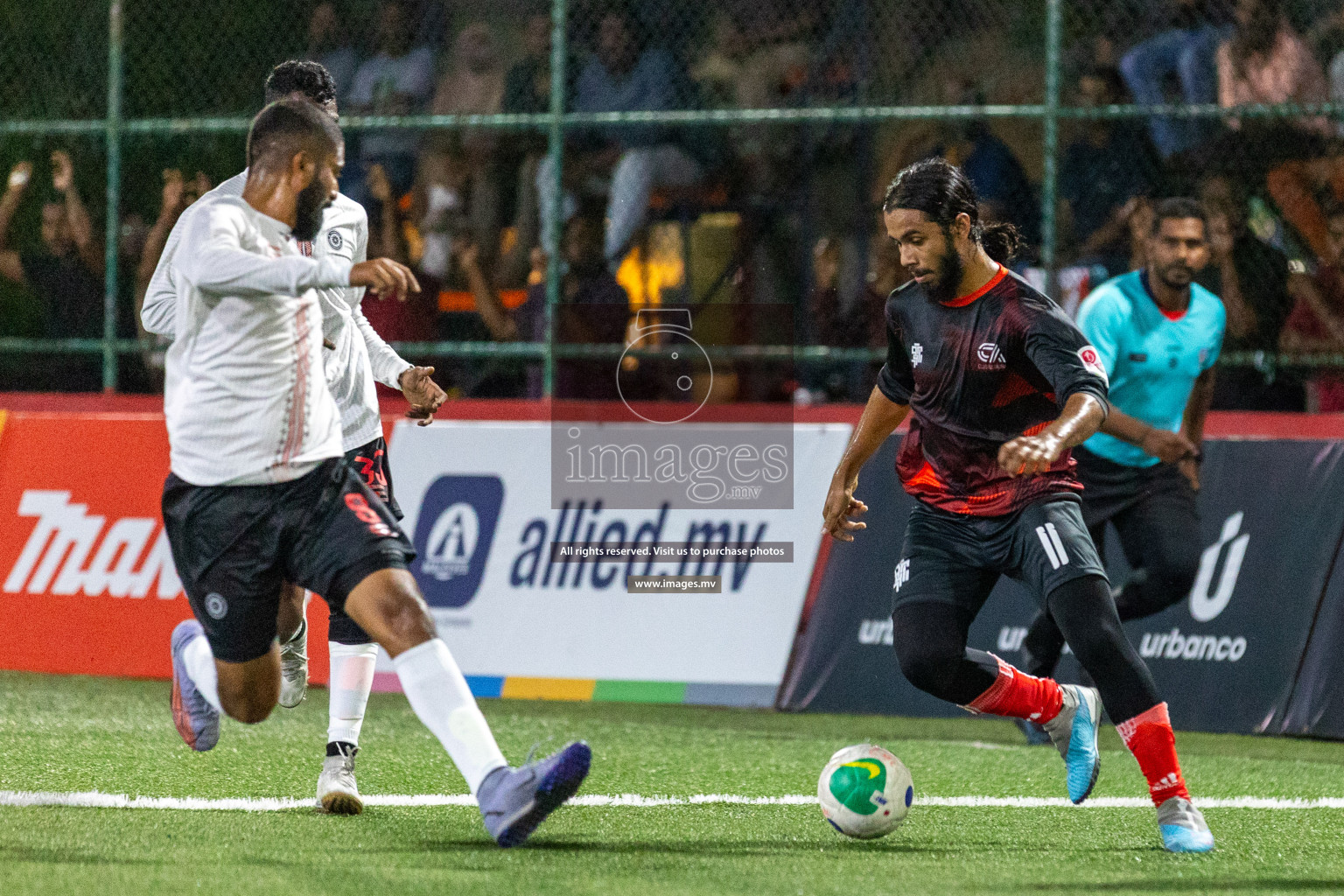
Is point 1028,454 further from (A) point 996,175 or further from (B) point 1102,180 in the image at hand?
(A) point 996,175

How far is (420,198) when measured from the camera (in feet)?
39.4

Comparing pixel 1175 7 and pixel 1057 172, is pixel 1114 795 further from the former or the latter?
pixel 1175 7

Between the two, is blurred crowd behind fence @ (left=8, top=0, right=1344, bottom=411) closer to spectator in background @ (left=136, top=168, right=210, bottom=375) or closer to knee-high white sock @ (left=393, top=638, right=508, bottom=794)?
spectator in background @ (left=136, top=168, right=210, bottom=375)

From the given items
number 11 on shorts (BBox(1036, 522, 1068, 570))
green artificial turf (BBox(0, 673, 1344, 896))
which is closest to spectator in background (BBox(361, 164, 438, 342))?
green artificial turf (BBox(0, 673, 1344, 896))

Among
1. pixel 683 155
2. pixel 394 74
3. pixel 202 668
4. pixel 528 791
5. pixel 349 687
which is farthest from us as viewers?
pixel 394 74

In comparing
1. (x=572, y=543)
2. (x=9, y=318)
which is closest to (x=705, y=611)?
(x=572, y=543)

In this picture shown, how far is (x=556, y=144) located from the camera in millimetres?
10891

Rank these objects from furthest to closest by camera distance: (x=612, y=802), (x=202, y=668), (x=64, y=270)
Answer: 1. (x=64, y=270)
2. (x=612, y=802)
3. (x=202, y=668)

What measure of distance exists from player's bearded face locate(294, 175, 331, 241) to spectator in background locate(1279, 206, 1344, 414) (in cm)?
655

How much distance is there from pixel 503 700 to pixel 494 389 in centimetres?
260

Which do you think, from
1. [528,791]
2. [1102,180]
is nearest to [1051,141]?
[1102,180]

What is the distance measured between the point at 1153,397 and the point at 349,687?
3961mm

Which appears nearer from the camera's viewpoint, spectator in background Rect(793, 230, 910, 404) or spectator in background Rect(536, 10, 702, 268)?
spectator in background Rect(793, 230, 910, 404)

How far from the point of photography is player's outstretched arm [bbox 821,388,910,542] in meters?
6.08
